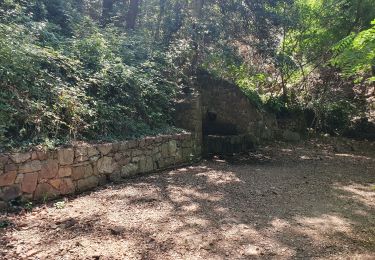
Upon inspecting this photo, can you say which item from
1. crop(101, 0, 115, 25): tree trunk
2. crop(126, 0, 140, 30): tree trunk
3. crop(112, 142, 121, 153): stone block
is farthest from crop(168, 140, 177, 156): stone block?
crop(101, 0, 115, 25): tree trunk

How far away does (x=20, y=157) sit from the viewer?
14.7 ft

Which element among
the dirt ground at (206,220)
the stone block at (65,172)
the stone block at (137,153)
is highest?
the stone block at (137,153)

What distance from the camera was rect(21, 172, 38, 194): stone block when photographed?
14.8ft

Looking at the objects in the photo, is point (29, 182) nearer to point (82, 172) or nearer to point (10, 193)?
point (10, 193)

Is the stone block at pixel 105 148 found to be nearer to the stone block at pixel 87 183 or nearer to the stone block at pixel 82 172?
the stone block at pixel 82 172

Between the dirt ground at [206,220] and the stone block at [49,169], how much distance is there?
474 mm

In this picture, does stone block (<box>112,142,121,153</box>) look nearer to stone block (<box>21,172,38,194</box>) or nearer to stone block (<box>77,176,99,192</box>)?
stone block (<box>77,176,99,192</box>)

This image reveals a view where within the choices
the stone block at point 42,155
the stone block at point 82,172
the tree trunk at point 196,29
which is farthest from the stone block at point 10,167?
the tree trunk at point 196,29

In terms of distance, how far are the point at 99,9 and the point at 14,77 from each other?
27.3 feet

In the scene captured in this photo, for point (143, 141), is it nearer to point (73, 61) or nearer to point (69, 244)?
point (73, 61)

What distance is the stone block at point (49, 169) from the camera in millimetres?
4750

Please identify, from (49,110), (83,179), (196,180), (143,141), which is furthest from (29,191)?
(196,180)

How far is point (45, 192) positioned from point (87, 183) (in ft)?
2.51

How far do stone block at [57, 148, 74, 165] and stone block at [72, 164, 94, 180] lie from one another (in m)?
0.16
